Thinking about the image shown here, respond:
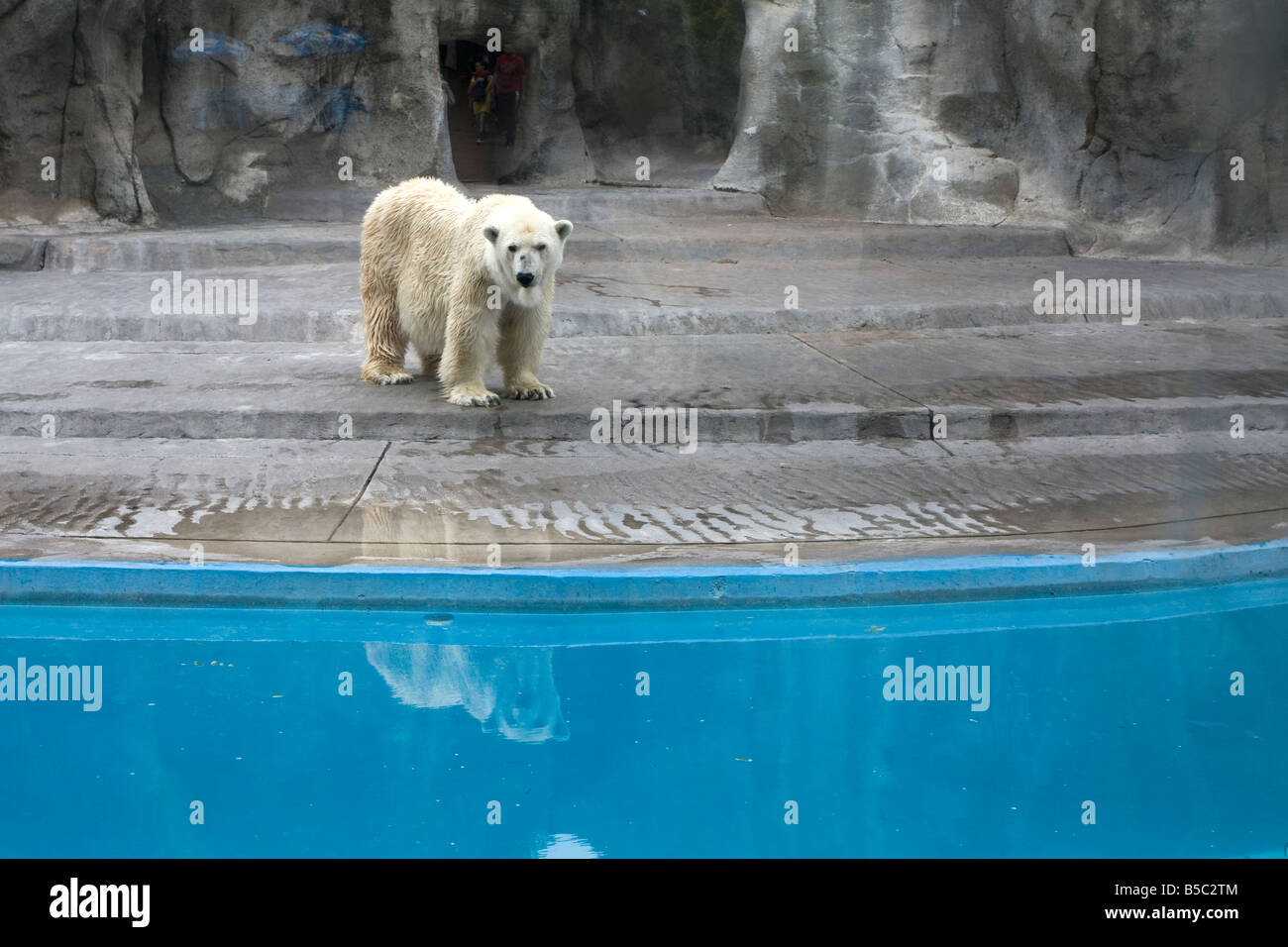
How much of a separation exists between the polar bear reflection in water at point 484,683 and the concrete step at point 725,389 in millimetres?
1747

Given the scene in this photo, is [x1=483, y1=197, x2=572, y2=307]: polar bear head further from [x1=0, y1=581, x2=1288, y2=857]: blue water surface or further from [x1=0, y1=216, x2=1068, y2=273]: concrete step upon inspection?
[x1=0, y1=216, x2=1068, y2=273]: concrete step

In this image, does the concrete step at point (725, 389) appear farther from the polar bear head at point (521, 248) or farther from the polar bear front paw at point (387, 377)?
the polar bear head at point (521, 248)

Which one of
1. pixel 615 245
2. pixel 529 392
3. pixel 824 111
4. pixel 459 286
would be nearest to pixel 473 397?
pixel 529 392

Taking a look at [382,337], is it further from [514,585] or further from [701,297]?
[701,297]

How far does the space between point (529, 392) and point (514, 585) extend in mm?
1892

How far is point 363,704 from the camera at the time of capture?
4.05m

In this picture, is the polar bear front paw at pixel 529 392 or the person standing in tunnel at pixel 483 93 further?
the person standing in tunnel at pixel 483 93

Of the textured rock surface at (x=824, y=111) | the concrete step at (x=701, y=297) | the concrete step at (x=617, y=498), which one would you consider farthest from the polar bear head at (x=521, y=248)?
the textured rock surface at (x=824, y=111)

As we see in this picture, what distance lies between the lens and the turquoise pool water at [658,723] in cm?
337

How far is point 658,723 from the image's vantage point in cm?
399

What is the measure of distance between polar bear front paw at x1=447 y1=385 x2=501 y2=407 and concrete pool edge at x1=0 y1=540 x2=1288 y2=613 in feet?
5.42

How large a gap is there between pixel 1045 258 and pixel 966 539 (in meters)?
5.86

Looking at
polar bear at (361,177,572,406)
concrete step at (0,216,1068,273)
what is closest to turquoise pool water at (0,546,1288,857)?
polar bear at (361,177,572,406)

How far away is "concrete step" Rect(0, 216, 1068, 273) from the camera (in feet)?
31.0
